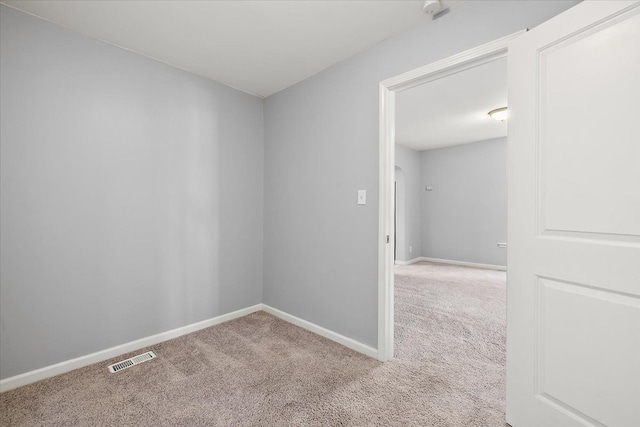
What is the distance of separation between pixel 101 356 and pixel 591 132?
10.9 feet

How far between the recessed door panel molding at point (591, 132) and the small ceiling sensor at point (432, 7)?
72 cm

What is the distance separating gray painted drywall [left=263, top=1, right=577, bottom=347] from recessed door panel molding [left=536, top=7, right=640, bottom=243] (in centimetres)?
48

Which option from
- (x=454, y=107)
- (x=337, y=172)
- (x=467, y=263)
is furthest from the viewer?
(x=467, y=263)

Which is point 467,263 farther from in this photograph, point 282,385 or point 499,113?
point 282,385

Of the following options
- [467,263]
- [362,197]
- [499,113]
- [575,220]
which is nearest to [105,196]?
[362,197]

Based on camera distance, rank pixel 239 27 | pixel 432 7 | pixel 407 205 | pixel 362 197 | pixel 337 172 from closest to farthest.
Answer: pixel 432 7 < pixel 239 27 < pixel 362 197 < pixel 337 172 < pixel 407 205

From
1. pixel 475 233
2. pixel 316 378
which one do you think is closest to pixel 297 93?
pixel 316 378

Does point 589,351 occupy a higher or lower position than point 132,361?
higher

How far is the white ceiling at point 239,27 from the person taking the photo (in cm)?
186

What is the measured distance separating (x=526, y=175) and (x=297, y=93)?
2206 mm

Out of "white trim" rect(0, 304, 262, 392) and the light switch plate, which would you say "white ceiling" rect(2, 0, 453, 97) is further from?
"white trim" rect(0, 304, 262, 392)

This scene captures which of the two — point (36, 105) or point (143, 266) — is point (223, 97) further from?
point (143, 266)

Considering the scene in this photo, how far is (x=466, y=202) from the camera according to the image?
20.0 feet

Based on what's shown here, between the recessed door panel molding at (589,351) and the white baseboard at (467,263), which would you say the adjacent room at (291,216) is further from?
the white baseboard at (467,263)
